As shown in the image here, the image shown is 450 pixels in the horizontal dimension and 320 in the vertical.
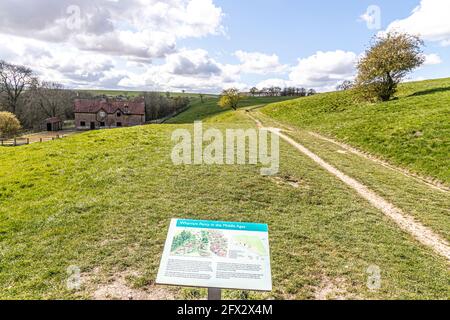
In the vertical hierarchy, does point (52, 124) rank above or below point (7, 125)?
below

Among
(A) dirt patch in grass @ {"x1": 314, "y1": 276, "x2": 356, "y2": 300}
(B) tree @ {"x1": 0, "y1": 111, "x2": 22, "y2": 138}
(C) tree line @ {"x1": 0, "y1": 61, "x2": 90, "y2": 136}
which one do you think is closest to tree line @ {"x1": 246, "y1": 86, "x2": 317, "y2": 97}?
(C) tree line @ {"x1": 0, "y1": 61, "x2": 90, "y2": 136}

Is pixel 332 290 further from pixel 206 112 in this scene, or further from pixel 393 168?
pixel 206 112

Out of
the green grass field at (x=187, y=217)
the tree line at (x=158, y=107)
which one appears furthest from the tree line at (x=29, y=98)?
the green grass field at (x=187, y=217)

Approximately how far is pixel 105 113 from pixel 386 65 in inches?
2868

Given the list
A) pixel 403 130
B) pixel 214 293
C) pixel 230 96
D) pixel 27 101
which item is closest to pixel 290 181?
pixel 214 293

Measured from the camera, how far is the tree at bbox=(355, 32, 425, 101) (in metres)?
38.8

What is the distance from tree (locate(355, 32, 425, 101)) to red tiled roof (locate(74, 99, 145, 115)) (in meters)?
64.2

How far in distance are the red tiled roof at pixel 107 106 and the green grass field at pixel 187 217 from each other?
233ft

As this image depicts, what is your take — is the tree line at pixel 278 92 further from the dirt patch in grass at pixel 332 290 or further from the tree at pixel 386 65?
the dirt patch in grass at pixel 332 290

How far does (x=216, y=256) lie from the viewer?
6.19 meters

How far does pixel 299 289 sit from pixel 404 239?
208 inches

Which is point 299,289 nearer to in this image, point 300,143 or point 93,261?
point 93,261

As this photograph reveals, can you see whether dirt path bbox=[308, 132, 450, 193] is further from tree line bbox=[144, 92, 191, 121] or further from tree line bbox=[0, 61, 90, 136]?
tree line bbox=[144, 92, 191, 121]
